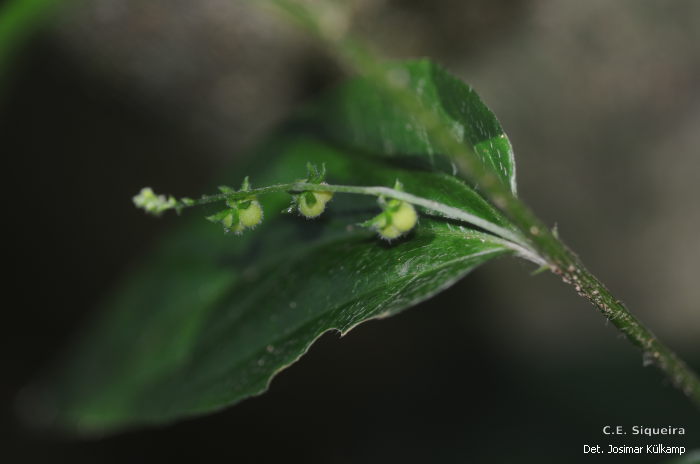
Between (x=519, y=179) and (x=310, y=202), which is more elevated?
(x=519, y=179)

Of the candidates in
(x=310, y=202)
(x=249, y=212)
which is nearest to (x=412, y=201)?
(x=310, y=202)

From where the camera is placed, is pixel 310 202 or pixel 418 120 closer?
pixel 418 120

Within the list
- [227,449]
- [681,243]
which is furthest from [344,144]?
[227,449]

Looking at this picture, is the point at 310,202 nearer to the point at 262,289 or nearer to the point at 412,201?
the point at 412,201

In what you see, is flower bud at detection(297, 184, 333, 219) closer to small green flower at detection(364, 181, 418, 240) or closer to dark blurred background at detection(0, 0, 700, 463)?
small green flower at detection(364, 181, 418, 240)

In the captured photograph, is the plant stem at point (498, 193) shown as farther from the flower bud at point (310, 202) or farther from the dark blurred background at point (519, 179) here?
the dark blurred background at point (519, 179)

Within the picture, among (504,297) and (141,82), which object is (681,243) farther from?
(141,82)
